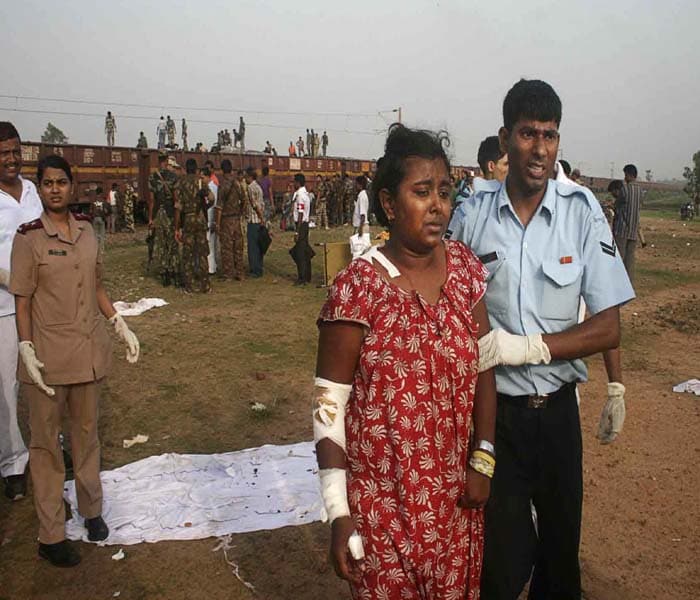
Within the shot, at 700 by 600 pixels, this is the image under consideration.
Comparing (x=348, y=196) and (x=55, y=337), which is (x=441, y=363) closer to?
(x=55, y=337)

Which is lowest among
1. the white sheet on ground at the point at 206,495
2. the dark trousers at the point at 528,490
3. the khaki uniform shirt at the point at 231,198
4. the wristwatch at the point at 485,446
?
the white sheet on ground at the point at 206,495

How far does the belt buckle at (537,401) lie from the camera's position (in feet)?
7.16

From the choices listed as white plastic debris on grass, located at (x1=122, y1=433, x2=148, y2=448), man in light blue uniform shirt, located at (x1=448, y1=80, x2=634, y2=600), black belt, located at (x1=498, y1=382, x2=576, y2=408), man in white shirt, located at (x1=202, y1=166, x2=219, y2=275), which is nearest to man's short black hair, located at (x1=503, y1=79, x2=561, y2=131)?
man in light blue uniform shirt, located at (x1=448, y1=80, x2=634, y2=600)

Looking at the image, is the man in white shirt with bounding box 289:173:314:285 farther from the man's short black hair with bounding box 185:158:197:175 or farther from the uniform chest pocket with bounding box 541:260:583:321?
the uniform chest pocket with bounding box 541:260:583:321

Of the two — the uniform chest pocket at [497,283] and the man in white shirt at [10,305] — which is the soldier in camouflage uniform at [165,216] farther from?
the uniform chest pocket at [497,283]

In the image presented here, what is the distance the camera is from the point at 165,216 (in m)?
10.5

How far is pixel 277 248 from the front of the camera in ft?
52.3

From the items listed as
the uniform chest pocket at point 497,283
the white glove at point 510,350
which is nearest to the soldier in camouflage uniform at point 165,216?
the uniform chest pocket at point 497,283

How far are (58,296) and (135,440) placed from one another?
1.91 m

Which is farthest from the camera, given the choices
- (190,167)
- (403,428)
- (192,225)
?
(192,225)

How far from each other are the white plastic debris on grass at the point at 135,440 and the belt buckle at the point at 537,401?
11.4 feet

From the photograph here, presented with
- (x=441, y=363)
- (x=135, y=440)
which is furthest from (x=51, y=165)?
(x=441, y=363)

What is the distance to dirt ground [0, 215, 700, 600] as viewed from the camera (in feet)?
10.3

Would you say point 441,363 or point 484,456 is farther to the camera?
point 484,456
